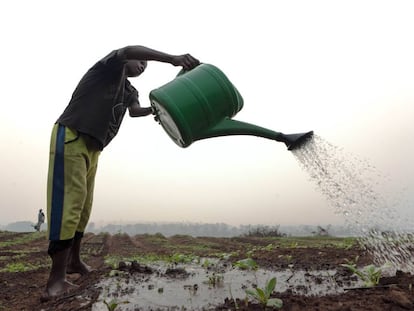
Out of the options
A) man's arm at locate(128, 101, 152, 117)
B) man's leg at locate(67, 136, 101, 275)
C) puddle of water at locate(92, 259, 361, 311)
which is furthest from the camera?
man's arm at locate(128, 101, 152, 117)

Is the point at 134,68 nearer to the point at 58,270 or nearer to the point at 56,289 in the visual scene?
the point at 58,270

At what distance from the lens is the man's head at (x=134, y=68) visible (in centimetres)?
295

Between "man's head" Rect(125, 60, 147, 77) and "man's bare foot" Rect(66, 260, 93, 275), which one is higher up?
"man's head" Rect(125, 60, 147, 77)

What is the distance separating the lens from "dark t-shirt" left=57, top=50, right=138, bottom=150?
2.57 meters

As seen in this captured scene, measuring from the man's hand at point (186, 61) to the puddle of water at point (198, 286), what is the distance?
1.46 meters

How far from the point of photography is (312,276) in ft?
8.13

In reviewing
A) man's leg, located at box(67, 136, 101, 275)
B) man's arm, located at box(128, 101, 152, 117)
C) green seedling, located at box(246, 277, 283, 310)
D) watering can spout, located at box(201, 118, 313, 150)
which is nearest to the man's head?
man's arm, located at box(128, 101, 152, 117)

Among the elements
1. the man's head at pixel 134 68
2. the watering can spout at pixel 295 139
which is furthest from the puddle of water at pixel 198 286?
the man's head at pixel 134 68

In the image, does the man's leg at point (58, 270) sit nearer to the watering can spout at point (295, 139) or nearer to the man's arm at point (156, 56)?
the man's arm at point (156, 56)

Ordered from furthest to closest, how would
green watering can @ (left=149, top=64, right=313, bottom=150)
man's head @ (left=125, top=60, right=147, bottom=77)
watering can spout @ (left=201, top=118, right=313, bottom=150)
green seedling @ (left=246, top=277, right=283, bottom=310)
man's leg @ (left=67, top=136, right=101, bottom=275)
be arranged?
1. man's head @ (left=125, top=60, right=147, bottom=77)
2. man's leg @ (left=67, top=136, right=101, bottom=275)
3. watering can spout @ (left=201, top=118, right=313, bottom=150)
4. green watering can @ (left=149, top=64, right=313, bottom=150)
5. green seedling @ (left=246, top=277, right=283, bottom=310)

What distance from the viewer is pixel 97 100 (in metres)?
2.63

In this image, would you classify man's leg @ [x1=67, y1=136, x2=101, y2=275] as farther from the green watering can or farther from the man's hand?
the man's hand

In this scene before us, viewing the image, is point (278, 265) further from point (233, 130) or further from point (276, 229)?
point (276, 229)

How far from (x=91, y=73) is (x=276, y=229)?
33.9 feet
